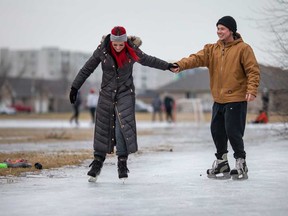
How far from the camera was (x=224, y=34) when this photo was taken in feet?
32.3

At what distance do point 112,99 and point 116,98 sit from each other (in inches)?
2.3

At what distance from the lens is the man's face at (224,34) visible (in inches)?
387

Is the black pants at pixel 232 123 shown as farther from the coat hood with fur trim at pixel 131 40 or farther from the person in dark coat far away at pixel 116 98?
the coat hood with fur trim at pixel 131 40

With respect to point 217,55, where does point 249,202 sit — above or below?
below

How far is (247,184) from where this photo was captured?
29.8ft

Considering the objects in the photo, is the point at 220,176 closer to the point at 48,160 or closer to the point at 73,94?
the point at 73,94

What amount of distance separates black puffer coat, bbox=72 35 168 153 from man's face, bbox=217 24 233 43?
3.35ft

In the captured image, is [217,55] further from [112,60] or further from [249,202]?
[249,202]

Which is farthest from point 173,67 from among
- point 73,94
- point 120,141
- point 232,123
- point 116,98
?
point 73,94

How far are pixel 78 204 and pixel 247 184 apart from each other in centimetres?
253

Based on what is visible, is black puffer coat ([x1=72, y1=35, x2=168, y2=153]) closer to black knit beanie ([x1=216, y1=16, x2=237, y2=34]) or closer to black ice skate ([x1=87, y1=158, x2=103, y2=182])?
black ice skate ([x1=87, y1=158, x2=103, y2=182])

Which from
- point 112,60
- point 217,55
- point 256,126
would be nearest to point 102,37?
point 112,60

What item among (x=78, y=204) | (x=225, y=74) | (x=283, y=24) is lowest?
(x=78, y=204)

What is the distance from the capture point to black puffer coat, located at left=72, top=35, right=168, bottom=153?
31.2 feet
